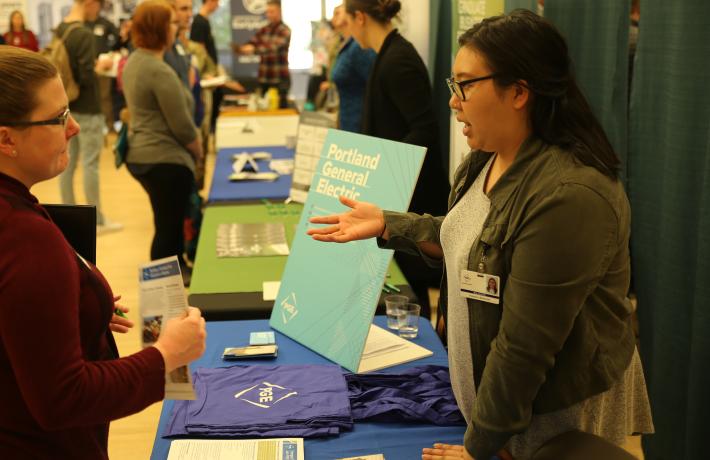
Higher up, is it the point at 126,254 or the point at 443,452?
the point at 443,452

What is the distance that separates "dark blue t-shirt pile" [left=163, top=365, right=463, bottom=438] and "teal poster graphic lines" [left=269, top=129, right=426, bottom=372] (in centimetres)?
14

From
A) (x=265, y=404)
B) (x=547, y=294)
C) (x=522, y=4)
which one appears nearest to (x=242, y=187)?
(x=522, y=4)

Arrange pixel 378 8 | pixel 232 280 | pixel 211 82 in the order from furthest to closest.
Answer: pixel 211 82, pixel 378 8, pixel 232 280

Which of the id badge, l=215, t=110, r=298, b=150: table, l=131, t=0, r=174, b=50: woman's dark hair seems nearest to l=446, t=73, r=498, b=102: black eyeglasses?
the id badge

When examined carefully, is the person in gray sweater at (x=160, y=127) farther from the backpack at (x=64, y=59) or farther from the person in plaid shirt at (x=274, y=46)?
the person in plaid shirt at (x=274, y=46)

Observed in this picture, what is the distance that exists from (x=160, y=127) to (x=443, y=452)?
128 inches

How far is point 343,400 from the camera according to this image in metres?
1.77

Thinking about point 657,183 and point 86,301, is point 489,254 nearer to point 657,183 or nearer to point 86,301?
point 86,301

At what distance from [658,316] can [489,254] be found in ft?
4.03

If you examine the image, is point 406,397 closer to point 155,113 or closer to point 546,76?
point 546,76

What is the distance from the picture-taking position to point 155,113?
14.0ft

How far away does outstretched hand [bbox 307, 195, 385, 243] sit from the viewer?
1.83 meters

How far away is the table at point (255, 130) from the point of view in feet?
18.6

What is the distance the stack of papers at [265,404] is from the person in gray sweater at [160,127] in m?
2.60
